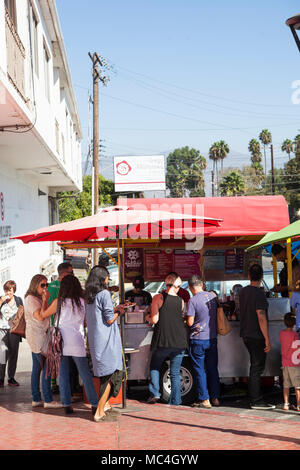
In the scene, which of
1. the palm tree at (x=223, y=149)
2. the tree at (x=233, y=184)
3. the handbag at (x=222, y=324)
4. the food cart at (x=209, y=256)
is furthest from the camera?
the palm tree at (x=223, y=149)

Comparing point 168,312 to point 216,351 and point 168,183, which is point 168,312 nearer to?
point 216,351

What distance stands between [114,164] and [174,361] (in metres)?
39.6

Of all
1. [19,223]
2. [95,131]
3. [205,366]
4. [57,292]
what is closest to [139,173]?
[95,131]

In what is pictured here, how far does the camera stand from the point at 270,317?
882 centimetres

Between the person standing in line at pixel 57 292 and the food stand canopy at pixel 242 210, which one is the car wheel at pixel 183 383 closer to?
the person standing in line at pixel 57 292

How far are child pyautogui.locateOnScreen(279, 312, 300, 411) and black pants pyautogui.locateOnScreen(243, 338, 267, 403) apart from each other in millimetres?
285

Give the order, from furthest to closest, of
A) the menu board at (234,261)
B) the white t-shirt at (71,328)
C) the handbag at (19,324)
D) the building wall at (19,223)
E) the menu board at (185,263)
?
the building wall at (19,223) → the menu board at (234,261) → the menu board at (185,263) → the handbag at (19,324) → the white t-shirt at (71,328)

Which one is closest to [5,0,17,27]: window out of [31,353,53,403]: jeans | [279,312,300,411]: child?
[31,353,53,403]: jeans

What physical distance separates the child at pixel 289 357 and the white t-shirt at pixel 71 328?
276cm

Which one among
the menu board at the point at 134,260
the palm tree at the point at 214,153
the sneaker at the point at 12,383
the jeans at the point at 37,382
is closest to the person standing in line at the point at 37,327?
the jeans at the point at 37,382

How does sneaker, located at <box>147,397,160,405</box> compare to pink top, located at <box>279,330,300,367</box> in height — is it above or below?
below

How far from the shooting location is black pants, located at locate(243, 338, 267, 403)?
8.23m

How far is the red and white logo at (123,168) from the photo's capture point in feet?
162

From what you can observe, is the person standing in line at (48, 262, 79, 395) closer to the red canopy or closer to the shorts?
the red canopy
